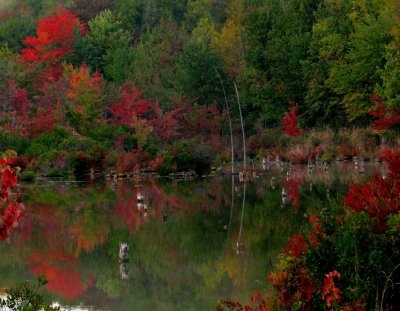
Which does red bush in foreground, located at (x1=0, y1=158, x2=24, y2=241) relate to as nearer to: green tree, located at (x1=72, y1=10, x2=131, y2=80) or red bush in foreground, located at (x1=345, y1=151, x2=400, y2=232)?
red bush in foreground, located at (x1=345, y1=151, x2=400, y2=232)

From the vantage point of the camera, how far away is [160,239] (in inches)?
642

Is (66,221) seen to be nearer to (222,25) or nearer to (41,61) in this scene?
(41,61)

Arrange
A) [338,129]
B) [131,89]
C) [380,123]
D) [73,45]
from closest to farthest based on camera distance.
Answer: [380,123]
[338,129]
[131,89]
[73,45]

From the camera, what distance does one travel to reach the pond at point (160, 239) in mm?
→ 11781

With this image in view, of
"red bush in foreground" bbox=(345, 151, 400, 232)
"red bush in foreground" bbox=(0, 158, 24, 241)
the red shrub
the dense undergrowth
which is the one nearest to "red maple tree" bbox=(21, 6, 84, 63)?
the red shrub

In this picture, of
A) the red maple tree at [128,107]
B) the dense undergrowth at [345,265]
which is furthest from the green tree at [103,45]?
the dense undergrowth at [345,265]

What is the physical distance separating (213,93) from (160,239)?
28.6 m

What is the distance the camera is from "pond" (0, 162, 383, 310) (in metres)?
11.8

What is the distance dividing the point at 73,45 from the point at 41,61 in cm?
403

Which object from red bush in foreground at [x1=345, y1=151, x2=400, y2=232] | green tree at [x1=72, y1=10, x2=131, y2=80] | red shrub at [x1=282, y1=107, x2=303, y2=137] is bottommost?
red bush in foreground at [x1=345, y1=151, x2=400, y2=232]

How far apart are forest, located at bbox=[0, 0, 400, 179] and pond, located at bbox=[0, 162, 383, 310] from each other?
7240 mm

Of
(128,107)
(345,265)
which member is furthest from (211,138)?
(345,265)

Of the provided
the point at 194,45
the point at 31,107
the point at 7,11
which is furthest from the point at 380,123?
the point at 7,11

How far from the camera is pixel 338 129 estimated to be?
39719 millimetres
